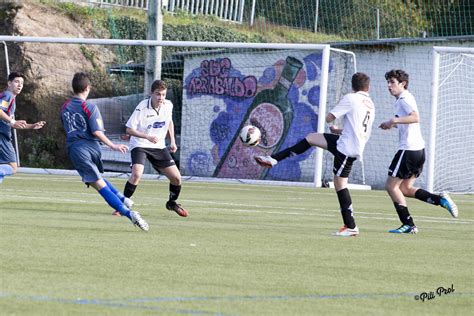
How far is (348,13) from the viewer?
109ft

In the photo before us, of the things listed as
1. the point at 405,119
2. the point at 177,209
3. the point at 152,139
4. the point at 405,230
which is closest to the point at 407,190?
the point at 405,230

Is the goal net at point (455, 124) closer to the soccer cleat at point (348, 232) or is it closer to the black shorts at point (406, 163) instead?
the black shorts at point (406, 163)

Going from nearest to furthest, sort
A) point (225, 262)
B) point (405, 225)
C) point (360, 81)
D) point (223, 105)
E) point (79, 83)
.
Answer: point (225, 262)
point (360, 81)
point (79, 83)
point (405, 225)
point (223, 105)

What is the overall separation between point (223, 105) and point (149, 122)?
1370 centimetres

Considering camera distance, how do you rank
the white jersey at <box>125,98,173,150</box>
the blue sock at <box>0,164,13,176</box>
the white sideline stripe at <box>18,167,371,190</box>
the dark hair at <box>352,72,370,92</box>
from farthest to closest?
the white sideline stripe at <box>18,167,371,190</box> < the blue sock at <box>0,164,13,176</box> < the white jersey at <box>125,98,173,150</box> < the dark hair at <box>352,72,370,92</box>

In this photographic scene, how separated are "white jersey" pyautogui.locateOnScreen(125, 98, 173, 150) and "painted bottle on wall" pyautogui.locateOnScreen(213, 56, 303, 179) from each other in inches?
497

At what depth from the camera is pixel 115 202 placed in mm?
11430

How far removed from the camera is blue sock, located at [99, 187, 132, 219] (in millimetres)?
11250

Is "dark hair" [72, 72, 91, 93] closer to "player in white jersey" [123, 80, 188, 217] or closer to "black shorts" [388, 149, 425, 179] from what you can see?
"player in white jersey" [123, 80, 188, 217]

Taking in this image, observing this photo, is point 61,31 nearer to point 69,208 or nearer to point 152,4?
point 152,4

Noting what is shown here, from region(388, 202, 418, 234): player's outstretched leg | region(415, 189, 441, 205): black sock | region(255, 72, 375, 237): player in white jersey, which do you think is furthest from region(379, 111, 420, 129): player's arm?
region(415, 189, 441, 205): black sock

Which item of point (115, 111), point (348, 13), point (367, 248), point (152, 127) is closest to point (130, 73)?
point (115, 111)

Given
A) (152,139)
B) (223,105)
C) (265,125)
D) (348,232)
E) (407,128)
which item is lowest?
(265,125)
